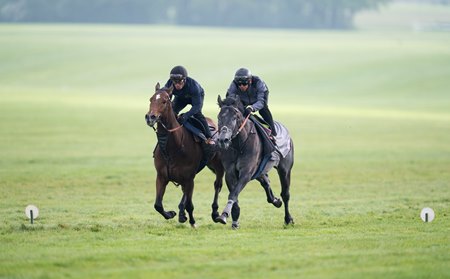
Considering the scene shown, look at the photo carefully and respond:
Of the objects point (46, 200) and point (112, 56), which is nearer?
point (46, 200)

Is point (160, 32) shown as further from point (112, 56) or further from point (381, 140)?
point (381, 140)

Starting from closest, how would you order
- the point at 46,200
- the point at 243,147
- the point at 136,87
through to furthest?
1. the point at 243,147
2. the point at 46,200
3. the point at 136,87

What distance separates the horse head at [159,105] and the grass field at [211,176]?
1693 millimetres

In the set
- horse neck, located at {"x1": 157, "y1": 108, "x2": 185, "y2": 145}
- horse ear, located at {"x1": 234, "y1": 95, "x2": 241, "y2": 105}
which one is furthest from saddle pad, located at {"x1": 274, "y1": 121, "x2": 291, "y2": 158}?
horse neck, located at {"x1": 157, "y1": 108, "x2": 185, "y2": 145}

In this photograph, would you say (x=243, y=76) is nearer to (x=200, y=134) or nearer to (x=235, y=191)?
(x=200, y=134)

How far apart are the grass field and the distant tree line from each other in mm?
37822

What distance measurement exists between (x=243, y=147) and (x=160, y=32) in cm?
9748

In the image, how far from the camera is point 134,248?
1329 cm

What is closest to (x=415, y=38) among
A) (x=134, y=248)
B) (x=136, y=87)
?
(x=136, y=87)

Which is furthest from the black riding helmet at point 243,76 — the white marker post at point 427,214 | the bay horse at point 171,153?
the white marker post at point 427,214

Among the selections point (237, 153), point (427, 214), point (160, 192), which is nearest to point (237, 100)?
point (237, 153)

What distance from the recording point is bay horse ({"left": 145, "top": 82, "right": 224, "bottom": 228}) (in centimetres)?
1606

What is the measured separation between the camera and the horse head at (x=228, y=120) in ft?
51.5

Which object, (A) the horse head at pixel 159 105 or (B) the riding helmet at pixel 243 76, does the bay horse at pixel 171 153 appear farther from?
(B) the riding helmet at pixel 243 76
